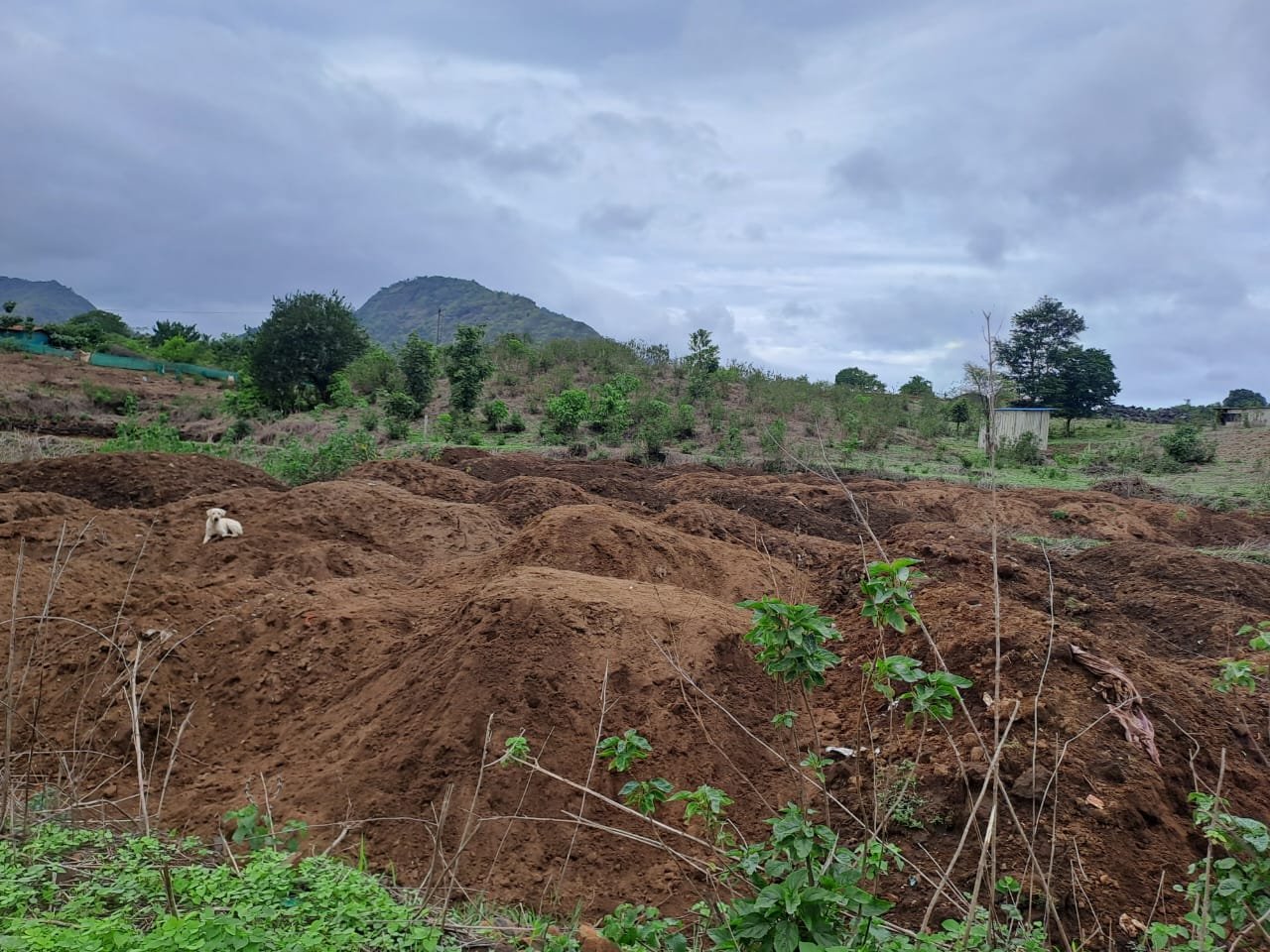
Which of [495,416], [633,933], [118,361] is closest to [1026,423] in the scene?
[495,416]

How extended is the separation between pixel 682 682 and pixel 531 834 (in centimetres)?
107

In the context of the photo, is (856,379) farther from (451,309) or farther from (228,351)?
(451,309)

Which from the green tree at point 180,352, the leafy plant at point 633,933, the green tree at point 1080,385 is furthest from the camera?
the green tree at point 180,352

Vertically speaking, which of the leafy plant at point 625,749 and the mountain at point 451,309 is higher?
the mountain at point 451,309

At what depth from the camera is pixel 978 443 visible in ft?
79.1

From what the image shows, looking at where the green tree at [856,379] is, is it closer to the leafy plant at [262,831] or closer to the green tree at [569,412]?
the green tree at [569,412]

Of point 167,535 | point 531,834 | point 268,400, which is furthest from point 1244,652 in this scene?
point 268,400

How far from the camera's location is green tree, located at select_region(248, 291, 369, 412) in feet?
84.9

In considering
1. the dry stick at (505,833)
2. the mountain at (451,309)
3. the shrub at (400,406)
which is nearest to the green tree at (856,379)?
the shrub at (400,406)

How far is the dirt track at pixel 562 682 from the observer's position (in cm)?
321

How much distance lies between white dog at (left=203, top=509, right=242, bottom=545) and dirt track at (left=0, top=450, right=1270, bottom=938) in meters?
0.13

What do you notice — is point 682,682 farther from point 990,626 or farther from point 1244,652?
point 1244,652

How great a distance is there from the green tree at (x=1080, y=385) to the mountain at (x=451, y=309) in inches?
2287

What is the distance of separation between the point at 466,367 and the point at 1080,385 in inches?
915
